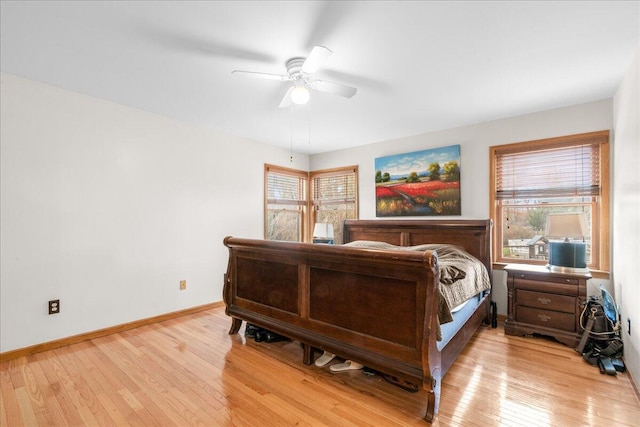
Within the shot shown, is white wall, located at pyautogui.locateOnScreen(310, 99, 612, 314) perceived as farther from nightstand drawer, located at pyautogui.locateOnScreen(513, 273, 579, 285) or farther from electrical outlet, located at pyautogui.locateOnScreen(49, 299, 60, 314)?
electrical outlet, located at pyautogui.locateOnScreen(49, 299, 60, 314)

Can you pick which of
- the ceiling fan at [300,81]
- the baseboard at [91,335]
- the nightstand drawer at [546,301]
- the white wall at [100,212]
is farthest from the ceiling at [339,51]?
the baseboard at [91,335]

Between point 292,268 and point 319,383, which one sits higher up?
point 292,268

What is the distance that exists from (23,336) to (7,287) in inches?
18.0

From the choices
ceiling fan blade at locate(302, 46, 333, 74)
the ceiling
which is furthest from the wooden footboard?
the ceiling

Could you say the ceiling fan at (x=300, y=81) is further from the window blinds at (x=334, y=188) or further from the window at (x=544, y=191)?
the window blinds at (x=334, y=188)

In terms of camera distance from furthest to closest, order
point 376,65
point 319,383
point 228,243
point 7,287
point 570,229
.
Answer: point 228,243 < point 570,229 < point 7,287 < point 376,65 < point 319,383

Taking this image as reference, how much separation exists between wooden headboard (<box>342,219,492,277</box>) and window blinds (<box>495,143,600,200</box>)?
0.56 meters

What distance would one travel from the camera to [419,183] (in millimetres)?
4086

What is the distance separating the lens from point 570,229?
8.83 feet

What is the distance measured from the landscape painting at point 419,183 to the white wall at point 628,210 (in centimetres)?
147

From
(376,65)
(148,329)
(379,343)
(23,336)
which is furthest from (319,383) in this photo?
(23,336)

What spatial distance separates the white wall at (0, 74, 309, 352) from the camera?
8.32 ft

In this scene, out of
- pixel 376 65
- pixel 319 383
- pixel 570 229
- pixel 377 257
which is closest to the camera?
pixel 377 257

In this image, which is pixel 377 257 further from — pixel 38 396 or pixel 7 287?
pixel 7 287
